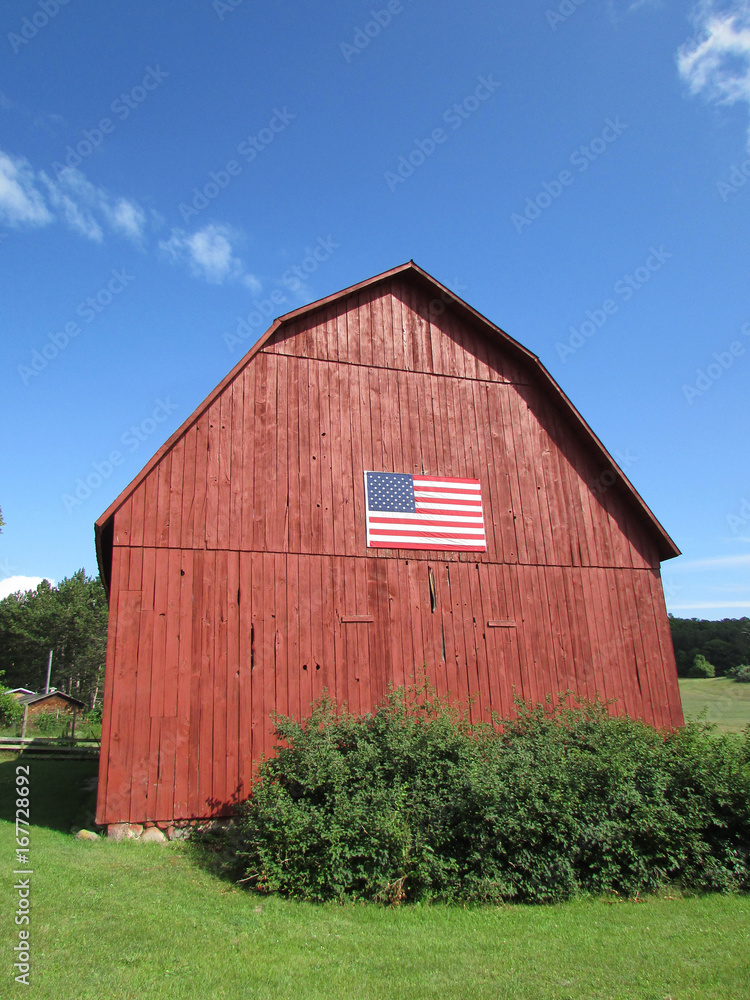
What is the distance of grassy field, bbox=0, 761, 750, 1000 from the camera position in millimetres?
5105

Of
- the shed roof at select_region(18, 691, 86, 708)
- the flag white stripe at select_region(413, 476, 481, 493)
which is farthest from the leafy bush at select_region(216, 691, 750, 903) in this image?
the shed roof at select_region(18, 691, 86, 708)

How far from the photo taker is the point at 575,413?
1298 centimetres

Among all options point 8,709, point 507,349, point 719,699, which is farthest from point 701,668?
point 8,709

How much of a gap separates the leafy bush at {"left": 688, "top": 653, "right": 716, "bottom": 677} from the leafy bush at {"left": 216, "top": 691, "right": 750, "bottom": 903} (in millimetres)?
44871

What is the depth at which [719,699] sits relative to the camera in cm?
3681

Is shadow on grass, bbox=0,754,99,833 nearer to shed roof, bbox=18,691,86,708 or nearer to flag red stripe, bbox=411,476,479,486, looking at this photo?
flag red stripe, bbox=411,476,479,486

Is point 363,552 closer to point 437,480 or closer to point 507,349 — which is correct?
point 437,480

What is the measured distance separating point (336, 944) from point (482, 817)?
2.37 meters

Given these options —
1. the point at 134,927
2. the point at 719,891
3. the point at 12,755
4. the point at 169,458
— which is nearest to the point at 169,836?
the point at 134,927

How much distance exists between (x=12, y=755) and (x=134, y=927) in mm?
17436

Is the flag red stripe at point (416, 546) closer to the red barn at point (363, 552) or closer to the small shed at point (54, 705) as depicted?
the red barn at point (363, 552)

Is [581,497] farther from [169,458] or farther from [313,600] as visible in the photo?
[169,458]

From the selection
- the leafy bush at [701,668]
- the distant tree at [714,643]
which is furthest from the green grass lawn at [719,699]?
the distant tree at [714,643]

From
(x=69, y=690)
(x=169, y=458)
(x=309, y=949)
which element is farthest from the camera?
(x=69, y=690)
